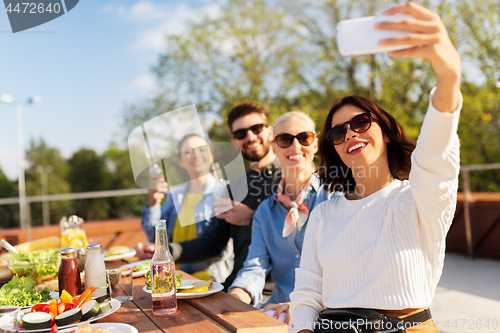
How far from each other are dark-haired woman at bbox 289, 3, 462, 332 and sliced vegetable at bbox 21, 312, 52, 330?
86 cm

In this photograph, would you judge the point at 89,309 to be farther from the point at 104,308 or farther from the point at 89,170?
the point at 89,170

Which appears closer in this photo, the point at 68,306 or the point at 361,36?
the point at 361,36

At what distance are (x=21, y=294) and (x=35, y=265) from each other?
0.45m

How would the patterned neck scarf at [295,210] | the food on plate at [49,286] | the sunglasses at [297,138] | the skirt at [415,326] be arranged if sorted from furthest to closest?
the sunglasses at [297,138]
the patterned neck scarf at [295,210]
the food on plate at [49,286]
the skirt at [415,326]

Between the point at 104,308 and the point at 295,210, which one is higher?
the point at 295,210

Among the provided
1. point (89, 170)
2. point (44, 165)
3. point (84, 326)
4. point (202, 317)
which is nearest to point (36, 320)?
point (84, 326)

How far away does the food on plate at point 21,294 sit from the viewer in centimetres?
152

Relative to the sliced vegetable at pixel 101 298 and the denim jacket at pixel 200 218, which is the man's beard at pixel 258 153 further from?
the sliced vegetable at pixel 101 298

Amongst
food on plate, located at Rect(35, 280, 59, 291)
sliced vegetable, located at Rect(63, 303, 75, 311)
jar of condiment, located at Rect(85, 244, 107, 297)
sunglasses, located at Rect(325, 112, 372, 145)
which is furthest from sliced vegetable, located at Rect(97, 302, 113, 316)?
sunglasses, located at Rect(325, 112, 372, 145)

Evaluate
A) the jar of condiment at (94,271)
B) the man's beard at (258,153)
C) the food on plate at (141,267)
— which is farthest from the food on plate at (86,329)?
the man's beard at (258,153)

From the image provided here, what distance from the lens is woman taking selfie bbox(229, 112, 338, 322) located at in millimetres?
2137

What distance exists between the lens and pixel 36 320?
49.1 inches

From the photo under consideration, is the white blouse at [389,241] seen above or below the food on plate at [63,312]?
above

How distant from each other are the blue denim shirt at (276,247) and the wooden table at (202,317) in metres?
0.53
